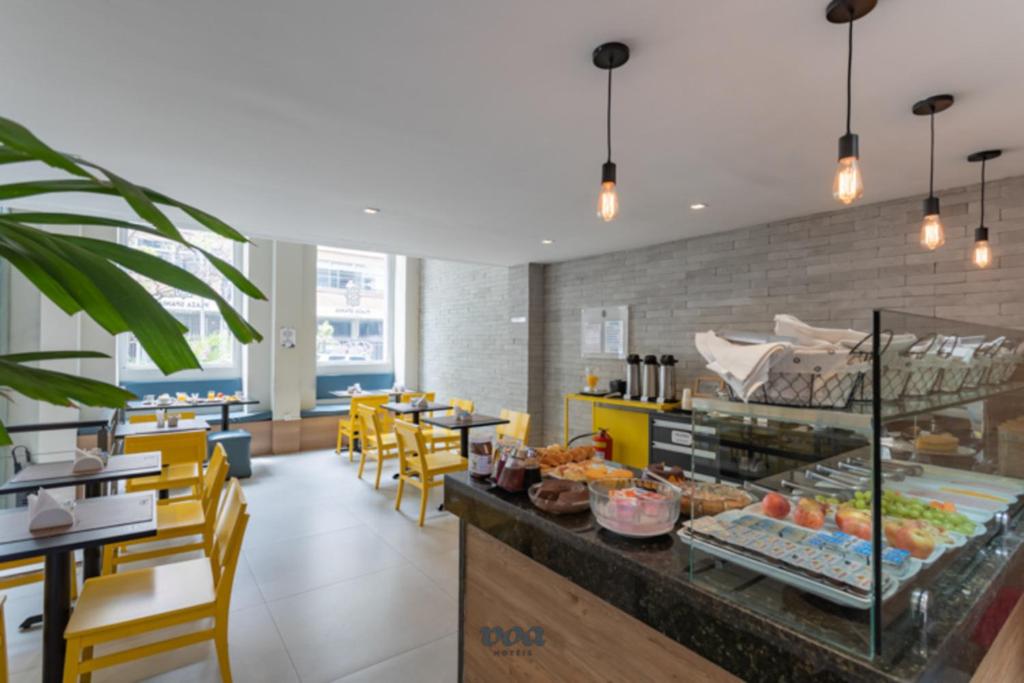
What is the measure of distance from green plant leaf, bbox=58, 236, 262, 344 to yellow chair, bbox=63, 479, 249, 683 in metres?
1.75

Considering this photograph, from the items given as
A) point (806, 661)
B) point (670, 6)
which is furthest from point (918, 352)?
point (670, 6)

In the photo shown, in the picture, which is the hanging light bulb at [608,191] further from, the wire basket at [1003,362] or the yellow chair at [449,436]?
the yellow chair at [449,436]

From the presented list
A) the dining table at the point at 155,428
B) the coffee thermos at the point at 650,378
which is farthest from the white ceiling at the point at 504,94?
the dining table at the point at 155,428

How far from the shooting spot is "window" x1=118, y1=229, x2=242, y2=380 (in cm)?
668

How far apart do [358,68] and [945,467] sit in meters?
2.69

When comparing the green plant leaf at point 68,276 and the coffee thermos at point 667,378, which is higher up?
the green plant leaf at point 68,276

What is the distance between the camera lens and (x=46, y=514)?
202 cm

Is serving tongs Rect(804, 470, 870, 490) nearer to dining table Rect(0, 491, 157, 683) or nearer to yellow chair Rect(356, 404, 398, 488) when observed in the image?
dining table Rect(0, 491, 157, 683)

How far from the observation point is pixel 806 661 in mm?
909

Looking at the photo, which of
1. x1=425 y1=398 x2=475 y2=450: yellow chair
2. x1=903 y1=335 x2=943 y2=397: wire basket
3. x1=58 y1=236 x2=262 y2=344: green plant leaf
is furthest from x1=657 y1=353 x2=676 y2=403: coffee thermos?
x1=58 y1=236 x2=262 y2=344: green plant leaf

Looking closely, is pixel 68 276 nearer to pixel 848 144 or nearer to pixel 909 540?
pixel 909 540

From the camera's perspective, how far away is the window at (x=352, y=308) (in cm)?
820

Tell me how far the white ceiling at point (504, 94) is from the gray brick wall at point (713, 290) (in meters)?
0.39

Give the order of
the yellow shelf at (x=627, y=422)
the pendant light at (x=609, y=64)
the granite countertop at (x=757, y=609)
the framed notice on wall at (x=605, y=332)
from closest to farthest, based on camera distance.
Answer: the granite countertop at (x=757, y=609) → the pendant light at (x=609, y=64) → the yellow shelf at (x=627, y=422) → the framed notice on wall at (x=605, y=332)
